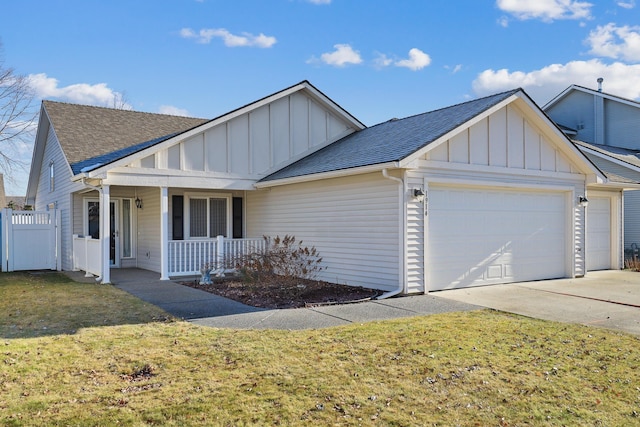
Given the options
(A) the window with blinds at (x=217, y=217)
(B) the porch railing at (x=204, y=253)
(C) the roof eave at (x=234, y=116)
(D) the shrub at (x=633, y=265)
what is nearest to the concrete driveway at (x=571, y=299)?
(D) the shrub at (x=633, y=265)

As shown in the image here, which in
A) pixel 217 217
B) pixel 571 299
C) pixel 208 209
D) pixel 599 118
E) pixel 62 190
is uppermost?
pixel 599 118

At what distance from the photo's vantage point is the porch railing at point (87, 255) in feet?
43.7

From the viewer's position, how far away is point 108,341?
6668mm

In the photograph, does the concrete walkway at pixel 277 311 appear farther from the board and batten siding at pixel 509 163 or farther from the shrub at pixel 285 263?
the shrub at pixel 285 263

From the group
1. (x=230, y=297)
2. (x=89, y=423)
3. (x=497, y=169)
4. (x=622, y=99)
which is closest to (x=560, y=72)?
(x=622, y=99)

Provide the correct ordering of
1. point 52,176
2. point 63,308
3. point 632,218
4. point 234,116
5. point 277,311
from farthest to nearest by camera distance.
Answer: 1. point 632,218
2. point 52,176
3. point 234,116
4. point 63,308
5. point 277,311

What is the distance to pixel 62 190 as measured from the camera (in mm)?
17109

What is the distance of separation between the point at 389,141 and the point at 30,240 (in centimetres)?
1192

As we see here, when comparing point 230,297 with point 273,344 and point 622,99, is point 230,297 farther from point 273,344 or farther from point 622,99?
point 622,99

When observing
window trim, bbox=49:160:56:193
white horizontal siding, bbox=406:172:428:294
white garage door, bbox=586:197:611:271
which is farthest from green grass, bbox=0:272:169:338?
white garage door, bbox=586:197:611:271

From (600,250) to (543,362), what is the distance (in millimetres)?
11650

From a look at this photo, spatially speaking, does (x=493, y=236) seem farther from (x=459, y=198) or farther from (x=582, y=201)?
(x=582, y=201)

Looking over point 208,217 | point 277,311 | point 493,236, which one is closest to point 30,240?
point 208,217

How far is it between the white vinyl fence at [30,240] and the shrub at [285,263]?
24.0ft
